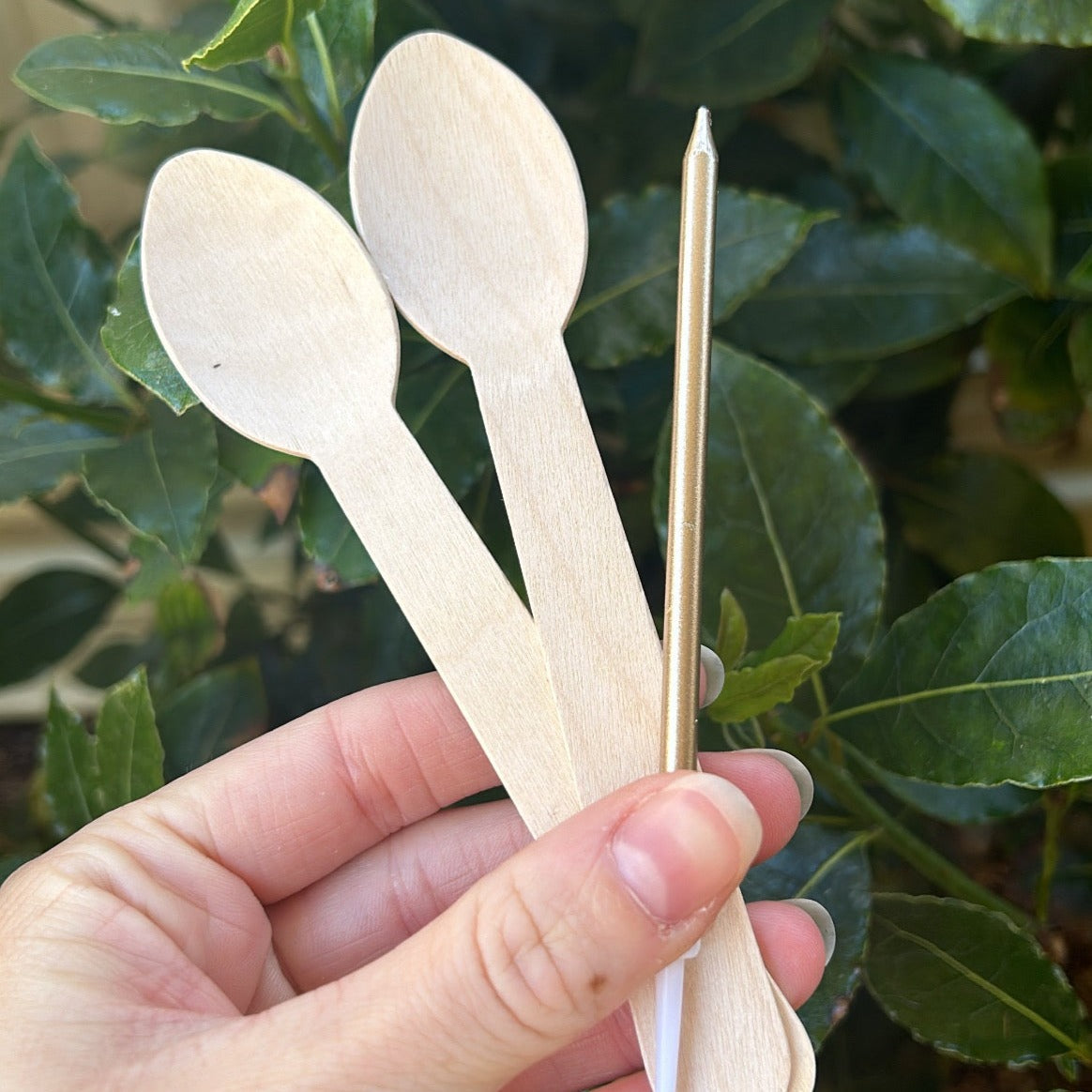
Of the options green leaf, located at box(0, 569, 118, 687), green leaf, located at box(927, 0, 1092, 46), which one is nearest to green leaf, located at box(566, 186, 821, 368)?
green leaf, located at box(927, 0, 1092, 46)

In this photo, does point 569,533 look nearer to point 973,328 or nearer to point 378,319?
point 378,319

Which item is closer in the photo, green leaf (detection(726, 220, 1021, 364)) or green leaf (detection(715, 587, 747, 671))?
green leaf (detection(715, 587, 747, 671))

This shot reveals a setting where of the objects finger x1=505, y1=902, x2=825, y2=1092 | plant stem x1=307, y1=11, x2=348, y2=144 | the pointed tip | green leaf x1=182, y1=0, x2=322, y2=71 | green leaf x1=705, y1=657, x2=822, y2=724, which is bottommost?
finger x1=505, y1=902, x2=825, y2=1092

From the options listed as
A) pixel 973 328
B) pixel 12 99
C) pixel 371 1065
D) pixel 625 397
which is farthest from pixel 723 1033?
pixel 12 99

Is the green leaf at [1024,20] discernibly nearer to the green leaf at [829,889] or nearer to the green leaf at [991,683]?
the green leaf at [991,683]

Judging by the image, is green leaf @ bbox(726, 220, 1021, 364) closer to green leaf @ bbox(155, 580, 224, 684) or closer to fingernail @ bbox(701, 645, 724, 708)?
fingernail @ bbox(701, 645, 724, 708)

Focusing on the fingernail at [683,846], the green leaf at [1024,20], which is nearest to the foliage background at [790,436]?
the green leaf at [1024,20]

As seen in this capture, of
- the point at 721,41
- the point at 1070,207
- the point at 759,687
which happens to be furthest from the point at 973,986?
the point at 721,41
